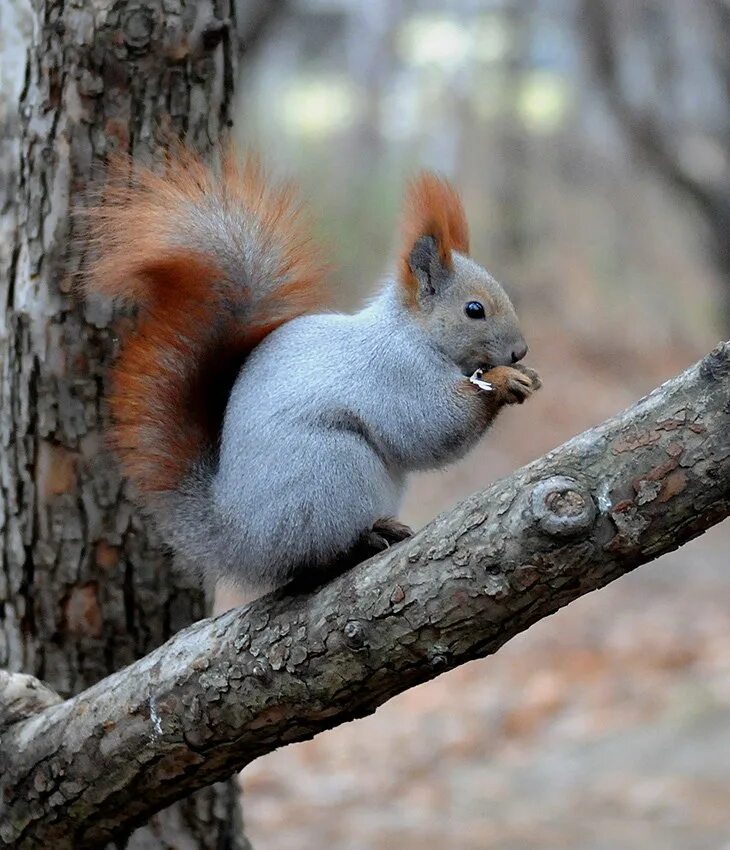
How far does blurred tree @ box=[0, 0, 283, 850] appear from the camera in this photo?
2184mm

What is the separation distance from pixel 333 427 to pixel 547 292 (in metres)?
8.33

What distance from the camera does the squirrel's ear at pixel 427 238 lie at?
1996 millimetres

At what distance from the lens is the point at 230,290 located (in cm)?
191

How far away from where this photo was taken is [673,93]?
754cm

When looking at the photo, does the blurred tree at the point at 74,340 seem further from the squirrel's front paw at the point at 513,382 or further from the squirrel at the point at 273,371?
the squirrel's front paw at the point at 513,382

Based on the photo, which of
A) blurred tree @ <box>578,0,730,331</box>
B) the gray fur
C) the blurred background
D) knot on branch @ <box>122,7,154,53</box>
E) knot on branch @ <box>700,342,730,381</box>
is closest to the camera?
knot on branch @ <box>700,342,730,381</box>

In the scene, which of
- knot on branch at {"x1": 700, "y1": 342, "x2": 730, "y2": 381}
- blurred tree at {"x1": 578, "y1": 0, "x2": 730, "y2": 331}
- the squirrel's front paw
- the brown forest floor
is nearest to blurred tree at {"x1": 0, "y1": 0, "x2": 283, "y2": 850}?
the squirrel's front paw

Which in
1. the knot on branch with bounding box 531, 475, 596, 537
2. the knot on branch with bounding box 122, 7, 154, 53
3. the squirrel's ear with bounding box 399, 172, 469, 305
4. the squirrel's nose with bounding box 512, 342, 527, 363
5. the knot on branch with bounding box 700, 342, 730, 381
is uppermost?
the knot on branch with bounding box 122, 7, 154, 53

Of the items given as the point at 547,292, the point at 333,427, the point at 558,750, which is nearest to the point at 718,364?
the point at 333,427

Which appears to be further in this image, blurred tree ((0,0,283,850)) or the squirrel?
blurred tree ((0,0,283,850))

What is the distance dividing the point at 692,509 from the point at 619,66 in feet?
20.3

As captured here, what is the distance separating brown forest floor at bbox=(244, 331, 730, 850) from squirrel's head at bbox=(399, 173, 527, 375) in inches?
89.6

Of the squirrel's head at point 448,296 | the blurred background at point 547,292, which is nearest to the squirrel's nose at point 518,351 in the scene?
the squirrel's head at point 448,296

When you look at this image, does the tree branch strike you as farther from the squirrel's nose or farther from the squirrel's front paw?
the squirrel's nose
